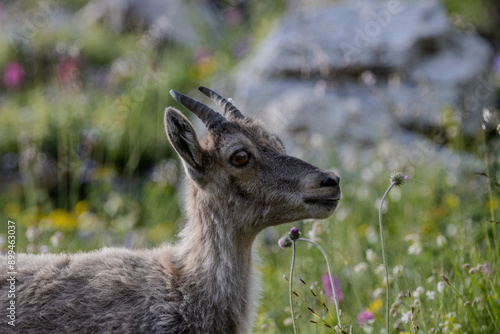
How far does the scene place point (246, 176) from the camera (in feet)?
13.0

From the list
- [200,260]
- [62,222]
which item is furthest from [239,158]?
[62,222]

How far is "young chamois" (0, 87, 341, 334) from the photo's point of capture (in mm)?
3633

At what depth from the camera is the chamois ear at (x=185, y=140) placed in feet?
12.5

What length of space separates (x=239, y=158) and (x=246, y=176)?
124mm

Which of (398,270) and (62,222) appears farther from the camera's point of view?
(62,222)

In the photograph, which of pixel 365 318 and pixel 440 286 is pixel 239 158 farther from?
pixel 440 286

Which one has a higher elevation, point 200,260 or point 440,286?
point 200,260

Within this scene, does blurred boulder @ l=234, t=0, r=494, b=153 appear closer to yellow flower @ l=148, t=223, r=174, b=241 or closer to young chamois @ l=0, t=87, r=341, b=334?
yellow flower @ l=148, t=223, r=174, b=241

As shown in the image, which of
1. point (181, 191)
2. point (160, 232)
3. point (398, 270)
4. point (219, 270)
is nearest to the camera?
point (219, 270)

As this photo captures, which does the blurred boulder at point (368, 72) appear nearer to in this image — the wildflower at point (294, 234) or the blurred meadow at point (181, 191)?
the blurred meadow at point (181, 191)

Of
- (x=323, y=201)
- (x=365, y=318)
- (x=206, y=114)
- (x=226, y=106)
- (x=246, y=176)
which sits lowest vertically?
(x=365, y=318)

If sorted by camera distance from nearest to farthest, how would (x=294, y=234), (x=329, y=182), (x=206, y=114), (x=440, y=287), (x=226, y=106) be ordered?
1. (x=294, y=234)
2. (x=440, y=287)
3. (x=329, y=182)
4. (x=206, y=114)
5. (x=226, y=106)

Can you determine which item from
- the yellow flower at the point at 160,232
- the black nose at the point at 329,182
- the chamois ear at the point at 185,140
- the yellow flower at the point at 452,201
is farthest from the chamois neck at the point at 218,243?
the yellow flower at the point at 452,201

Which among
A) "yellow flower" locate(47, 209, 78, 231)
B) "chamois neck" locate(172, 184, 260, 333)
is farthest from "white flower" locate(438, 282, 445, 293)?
"yellow flower" locate(47, 209, 78, 231)
